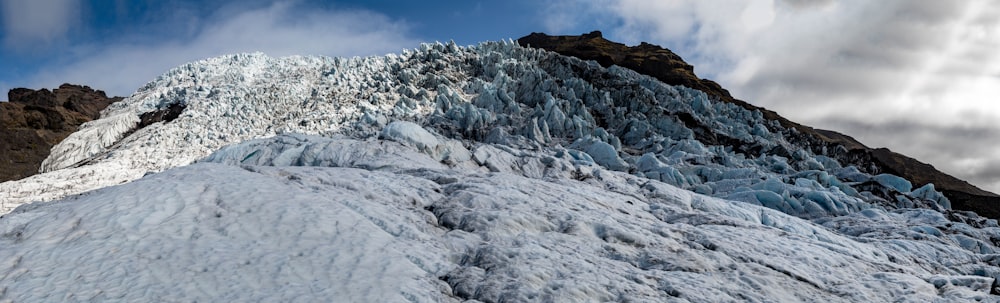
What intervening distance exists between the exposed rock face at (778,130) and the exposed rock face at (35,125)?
55.9 meters

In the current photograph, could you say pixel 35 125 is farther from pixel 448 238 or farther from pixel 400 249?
pixel 400 249

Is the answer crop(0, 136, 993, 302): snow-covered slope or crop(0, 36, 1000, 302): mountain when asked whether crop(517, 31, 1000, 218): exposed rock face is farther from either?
crop(0, 136, 993, 302): snow-covered slope

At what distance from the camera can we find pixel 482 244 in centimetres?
1020

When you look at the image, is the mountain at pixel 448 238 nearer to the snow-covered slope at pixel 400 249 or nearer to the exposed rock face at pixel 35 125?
the snow-covered slope at pixel 400 249

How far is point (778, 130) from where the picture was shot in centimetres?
6266

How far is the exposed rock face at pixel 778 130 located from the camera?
1955 inches

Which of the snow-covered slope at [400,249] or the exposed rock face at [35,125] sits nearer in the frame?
the snow-covered slope at [400,249]

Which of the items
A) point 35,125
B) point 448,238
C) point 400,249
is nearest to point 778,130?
point 448,238

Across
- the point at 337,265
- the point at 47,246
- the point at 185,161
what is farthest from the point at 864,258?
the point at 185,161

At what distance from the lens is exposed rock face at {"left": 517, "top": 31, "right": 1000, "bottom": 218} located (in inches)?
1955

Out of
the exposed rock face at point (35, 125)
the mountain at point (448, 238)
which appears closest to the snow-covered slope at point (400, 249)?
the mountain at point (448, 238)

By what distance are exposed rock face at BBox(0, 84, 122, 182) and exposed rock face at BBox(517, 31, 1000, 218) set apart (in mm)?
55879

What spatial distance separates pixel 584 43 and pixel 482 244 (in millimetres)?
106007

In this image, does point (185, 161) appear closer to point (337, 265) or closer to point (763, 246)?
point (337, 265)
